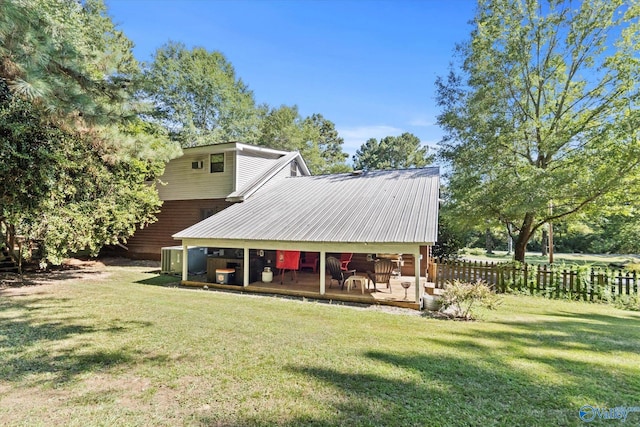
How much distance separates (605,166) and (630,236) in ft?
76.8

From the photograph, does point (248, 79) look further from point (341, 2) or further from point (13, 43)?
point (13, 43)

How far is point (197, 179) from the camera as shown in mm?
16438

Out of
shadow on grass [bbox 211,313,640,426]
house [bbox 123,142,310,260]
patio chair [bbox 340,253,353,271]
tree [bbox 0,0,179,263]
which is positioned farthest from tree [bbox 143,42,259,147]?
shadow on grass [bbox 211,313,640,426]

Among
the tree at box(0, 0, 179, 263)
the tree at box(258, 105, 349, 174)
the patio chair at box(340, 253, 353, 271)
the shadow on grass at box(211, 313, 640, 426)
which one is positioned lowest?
the shadow on grass at box(211, 313, 640, 426)

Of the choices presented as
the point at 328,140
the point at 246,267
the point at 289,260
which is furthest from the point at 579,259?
the point at 328,140

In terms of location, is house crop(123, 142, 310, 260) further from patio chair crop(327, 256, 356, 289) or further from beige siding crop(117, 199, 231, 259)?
patio chair crop(327, 256, 356, 289)

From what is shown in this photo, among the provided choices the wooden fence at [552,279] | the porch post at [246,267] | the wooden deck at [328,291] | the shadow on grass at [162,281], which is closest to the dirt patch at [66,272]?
the shadow on grass at [162,281]

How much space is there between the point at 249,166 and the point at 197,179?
9.59 ft

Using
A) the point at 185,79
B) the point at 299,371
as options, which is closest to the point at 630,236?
the point at 299,371

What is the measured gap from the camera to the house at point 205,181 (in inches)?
604

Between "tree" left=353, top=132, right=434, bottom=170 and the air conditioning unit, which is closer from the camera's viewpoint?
the air conditioning unit

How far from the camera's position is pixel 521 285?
1067 centimetres

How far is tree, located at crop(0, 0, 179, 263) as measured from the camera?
557 centimetres

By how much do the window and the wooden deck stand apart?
6214 mm
